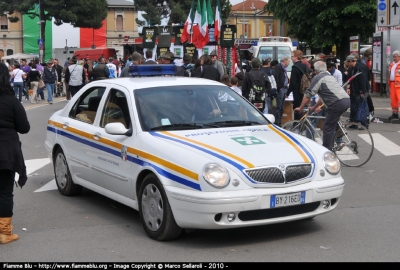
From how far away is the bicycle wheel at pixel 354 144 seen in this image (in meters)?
11.6

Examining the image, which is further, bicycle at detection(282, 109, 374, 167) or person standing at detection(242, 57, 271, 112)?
person standing at detection(242, 57, 271, 112)

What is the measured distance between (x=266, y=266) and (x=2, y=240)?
2.67m

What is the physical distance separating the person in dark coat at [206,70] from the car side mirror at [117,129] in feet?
31.9

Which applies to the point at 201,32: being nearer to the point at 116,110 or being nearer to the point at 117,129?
the point at 116,110

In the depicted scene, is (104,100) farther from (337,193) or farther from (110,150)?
(337,193)

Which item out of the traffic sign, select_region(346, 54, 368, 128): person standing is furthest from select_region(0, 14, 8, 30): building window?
select_region(346, 54, 368, 128): person standing

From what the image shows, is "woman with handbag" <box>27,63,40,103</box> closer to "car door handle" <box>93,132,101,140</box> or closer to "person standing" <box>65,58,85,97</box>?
"person standing" <box>65,58,85,97</box>

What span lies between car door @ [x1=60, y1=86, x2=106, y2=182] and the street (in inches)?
19.8

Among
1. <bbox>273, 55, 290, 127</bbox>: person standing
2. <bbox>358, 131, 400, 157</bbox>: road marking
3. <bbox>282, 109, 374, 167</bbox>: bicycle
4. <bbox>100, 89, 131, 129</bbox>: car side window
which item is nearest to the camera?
<bbox>100, 89, 131, 129</bbox>: car side window

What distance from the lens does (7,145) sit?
22.7ft

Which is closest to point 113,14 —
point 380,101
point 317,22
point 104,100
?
point 317,22

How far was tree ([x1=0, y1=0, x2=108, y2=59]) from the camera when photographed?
233 ft

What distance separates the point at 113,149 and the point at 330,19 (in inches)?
1455

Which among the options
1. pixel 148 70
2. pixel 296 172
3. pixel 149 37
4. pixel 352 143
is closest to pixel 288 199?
pixel 296 172
